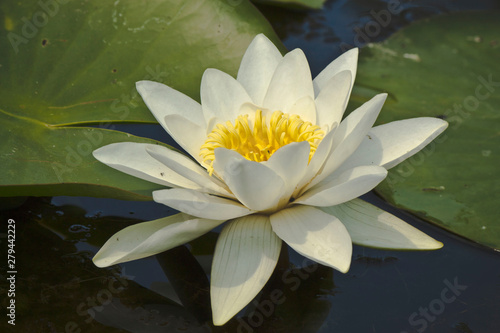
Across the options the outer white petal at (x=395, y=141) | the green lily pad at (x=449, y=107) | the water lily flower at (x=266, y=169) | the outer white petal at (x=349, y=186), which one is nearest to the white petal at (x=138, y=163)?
the water lily flower at (x=266, y=169)

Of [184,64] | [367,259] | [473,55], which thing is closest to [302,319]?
[367,259]

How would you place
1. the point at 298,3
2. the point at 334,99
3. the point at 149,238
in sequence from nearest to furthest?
the point at 149,238 < the point at 334,99 < the point at 298,3

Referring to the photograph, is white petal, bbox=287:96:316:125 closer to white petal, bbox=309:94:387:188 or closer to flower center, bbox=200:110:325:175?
flower center, bbox=200:110:325:175

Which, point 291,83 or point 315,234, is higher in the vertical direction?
point 291,83

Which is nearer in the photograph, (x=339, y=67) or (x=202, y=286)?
(x=202, y=286)

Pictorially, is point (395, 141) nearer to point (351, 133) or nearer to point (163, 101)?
point (351, 133)

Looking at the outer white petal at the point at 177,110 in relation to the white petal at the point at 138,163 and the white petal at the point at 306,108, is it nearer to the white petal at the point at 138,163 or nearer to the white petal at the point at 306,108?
the white petal at the point at 138,163

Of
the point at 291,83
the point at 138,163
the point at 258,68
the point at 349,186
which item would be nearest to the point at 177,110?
the point at 138,163
